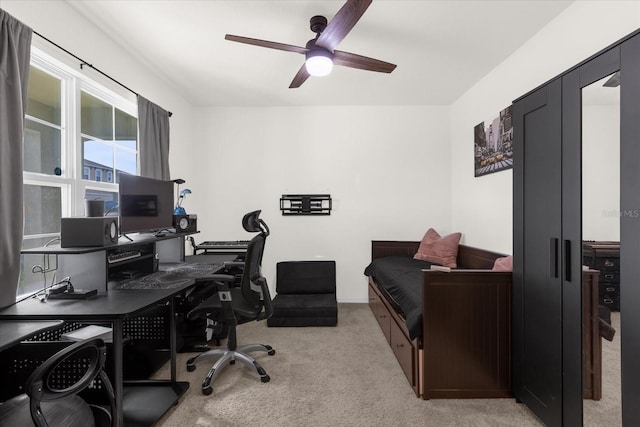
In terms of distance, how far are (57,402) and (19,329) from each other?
426 mm

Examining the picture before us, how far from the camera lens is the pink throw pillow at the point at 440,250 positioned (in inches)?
139

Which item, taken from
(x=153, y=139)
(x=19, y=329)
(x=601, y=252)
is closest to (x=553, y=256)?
(x=601, y=252)

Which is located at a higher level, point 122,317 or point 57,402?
point 122,317

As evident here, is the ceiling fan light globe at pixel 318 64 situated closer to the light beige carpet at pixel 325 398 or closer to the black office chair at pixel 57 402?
the black office chair at pixel 57 402

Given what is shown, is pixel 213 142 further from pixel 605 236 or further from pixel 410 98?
pixel 605 236

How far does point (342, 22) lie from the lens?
173 cm

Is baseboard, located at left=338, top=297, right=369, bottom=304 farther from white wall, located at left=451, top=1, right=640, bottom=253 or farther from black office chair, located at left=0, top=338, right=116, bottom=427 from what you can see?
black office chair, located at left=0, top=338, right=116, bottom=427

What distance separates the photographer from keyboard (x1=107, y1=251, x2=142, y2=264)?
6.82ft

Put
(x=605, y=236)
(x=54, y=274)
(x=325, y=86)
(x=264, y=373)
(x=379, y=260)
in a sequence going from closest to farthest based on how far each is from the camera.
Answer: (x=605, y=236)
(x=54, y=274)
(x=264, y=373)
(x=325, y=86)
(x=379, y=260)

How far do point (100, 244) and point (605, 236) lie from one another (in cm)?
282

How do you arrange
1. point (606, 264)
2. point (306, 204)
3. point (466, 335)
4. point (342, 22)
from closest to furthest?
point (606, 264) < point (342, 22) < point (466, 335) < point (306, 204)

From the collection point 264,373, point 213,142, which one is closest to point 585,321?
point 264,373

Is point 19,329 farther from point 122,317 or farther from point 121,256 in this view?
point 121,256

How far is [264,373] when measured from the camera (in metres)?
2.20
